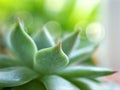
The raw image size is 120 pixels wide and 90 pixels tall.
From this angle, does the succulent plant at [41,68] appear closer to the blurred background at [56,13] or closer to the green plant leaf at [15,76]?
the green plant leaf at [15,76]

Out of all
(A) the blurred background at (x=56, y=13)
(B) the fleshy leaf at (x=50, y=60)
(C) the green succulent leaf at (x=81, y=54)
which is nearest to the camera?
(B) the fleshy leaf at (x=50, y=60)

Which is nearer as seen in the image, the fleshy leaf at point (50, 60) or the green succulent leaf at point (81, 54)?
the fleshy leaf at point (50, 60)

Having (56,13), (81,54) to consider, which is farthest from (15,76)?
(56,13)

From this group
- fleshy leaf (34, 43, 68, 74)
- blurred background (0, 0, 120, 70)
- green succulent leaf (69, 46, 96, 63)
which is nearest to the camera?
fleshy leaf (34, 43, 68, 74)

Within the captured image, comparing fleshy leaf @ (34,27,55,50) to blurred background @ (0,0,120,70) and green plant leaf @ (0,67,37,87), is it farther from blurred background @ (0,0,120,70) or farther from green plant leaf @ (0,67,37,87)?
blurred background @ (0,0,120,70)

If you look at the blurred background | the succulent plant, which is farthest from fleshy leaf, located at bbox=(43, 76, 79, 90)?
the blurred background

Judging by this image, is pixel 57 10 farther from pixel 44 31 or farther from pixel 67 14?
pixel 44 31

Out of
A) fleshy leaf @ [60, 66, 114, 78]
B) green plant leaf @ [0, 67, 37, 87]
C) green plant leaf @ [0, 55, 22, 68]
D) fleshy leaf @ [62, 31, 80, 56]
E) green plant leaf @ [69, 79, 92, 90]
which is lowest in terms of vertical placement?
green plant leaf @ [69, 79, 92, 90]

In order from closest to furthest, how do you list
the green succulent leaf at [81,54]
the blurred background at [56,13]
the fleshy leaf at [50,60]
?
1. the fleshy leaf at [50,60]
2. the green succulent leaf at [81,54]
3. the blurred background at [56,13]

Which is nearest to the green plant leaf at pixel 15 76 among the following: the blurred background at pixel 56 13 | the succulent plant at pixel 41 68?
the succulent plant at pixel 41 68
